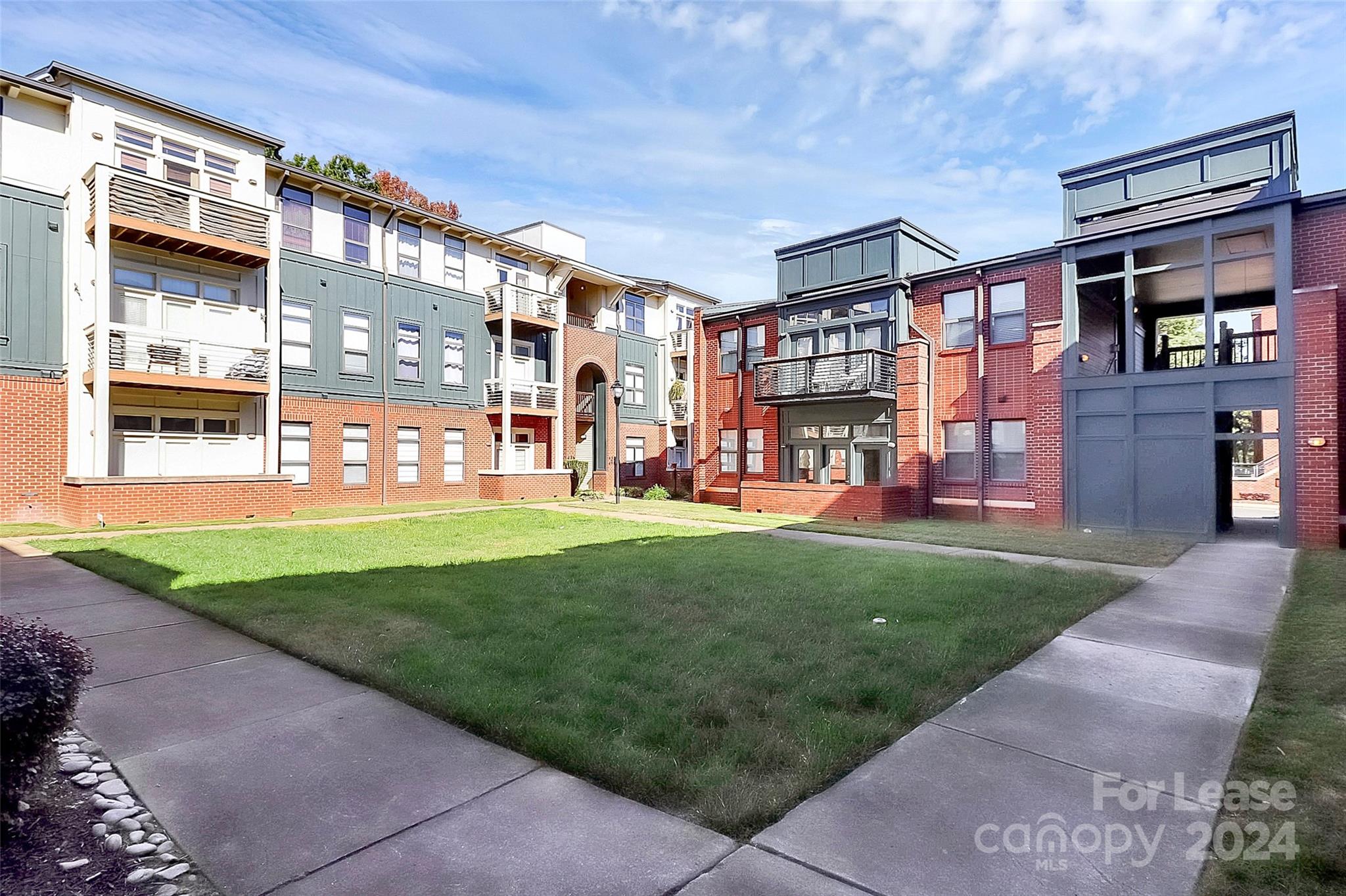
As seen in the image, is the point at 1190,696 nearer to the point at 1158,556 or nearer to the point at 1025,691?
the point at 1025,691

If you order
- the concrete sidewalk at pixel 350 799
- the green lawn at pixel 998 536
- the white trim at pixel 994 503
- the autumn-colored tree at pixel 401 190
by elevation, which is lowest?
the green lawn at pixel 998 536

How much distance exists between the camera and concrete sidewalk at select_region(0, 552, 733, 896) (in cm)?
251

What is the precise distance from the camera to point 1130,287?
15039 mm

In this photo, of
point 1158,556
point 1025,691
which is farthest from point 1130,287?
point 1025,691

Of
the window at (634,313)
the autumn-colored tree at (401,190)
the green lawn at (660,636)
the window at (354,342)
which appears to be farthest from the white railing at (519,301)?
the green lawn at (660,636)

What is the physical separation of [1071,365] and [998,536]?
5.38 meters

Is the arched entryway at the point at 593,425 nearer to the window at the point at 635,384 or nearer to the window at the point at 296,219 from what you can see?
the window at the point at 635,384

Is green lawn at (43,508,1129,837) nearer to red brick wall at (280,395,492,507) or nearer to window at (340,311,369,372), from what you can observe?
red brick wall at (280,395,492,507)

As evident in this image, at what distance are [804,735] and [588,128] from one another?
16.8 metres

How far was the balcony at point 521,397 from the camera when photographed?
2541cm

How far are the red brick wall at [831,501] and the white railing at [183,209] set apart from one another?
1563cm

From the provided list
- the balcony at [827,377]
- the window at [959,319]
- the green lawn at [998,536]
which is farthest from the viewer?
the balcony at [827,377]

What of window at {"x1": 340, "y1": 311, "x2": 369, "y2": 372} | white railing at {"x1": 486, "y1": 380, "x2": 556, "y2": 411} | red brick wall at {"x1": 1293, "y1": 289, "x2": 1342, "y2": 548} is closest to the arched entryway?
white railing at {"x1": 486, "y1": 380, "x2": 556, "y2": 411}

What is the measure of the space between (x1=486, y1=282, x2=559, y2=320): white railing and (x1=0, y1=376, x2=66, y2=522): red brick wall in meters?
12.9
